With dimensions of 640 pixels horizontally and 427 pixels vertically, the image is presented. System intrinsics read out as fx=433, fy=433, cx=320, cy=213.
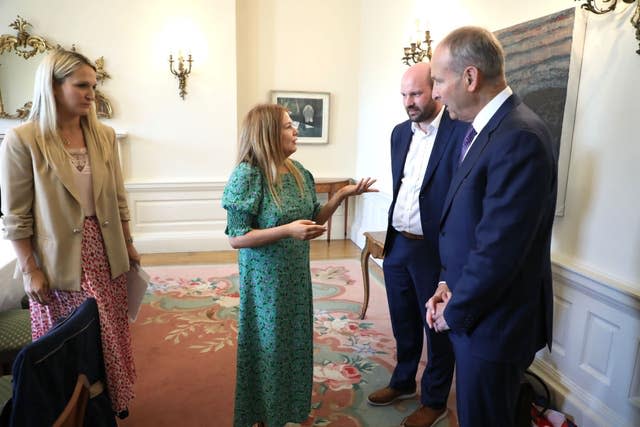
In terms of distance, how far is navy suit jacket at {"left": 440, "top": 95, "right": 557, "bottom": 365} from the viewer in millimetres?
1155

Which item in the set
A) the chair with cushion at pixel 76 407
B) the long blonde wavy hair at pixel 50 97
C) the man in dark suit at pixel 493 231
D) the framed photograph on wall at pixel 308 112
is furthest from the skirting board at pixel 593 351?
the framed photograph on wall at pixel 308 112

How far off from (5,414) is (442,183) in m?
1.70

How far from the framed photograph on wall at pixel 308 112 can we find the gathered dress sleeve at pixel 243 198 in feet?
12.1

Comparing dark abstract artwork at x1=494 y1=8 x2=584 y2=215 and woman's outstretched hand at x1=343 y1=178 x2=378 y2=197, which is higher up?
dark abstract artwork at x1=494 y1=8 x2=584 y2=215

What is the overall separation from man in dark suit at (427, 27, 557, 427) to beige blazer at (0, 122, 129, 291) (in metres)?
1.34

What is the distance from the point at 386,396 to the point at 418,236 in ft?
2.88

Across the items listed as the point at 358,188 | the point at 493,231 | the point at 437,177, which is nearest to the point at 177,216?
the point at 358,188

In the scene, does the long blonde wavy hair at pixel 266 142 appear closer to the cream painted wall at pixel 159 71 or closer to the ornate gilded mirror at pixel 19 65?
the cream painted wall at pixel 159 71

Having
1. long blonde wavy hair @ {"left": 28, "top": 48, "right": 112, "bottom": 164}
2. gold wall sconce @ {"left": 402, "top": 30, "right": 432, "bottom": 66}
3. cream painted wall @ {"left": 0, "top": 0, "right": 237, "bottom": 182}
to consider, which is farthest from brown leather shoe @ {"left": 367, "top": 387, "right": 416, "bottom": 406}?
cream painted wall @ {"left": 0, "top": 0, "right": 237, "bottom": 182}

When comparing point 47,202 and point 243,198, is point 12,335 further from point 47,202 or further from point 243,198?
point 243,198

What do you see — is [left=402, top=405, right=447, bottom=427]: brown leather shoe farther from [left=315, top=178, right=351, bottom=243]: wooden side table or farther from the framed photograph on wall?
the framed photograph on wall

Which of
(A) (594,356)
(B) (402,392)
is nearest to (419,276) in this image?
(B) (402,392)

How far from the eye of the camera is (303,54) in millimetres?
5164

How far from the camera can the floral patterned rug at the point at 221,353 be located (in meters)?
2.18
